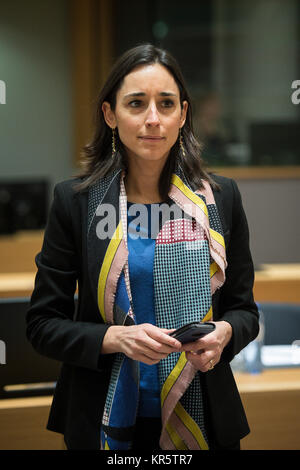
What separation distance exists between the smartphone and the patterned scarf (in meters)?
0.09

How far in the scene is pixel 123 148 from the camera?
1.40 m

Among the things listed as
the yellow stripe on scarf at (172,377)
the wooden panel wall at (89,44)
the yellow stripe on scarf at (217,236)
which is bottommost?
the yellow stripe on scarf at (172,377)

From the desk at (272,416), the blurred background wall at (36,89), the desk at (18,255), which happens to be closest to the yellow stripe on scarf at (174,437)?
the desk at (272,416)

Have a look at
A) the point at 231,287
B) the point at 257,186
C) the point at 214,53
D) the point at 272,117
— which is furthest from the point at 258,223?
the point at 231,287

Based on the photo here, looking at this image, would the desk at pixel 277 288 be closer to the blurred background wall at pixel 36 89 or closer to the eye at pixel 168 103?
the eye at pixel 168 103

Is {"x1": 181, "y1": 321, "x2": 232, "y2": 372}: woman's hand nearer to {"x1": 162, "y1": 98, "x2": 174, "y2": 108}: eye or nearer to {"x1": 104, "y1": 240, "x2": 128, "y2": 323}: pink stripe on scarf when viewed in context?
{"x1": 104, "y1": 240, "x2": 128, "y2": 323}: pink stripe on scarf

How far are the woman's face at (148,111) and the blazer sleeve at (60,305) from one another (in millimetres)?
191

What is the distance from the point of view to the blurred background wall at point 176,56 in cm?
589

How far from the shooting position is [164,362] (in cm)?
131

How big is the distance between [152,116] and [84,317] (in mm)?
440

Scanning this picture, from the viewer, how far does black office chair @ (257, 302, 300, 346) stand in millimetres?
2562

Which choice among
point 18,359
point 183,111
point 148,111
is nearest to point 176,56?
point 18,359

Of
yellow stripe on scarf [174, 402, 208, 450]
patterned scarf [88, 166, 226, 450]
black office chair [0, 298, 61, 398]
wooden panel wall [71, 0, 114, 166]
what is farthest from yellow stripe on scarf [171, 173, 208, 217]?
wooden panel wall [71, 0, 114, 166]

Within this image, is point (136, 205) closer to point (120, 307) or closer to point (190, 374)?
point (120, 307)
